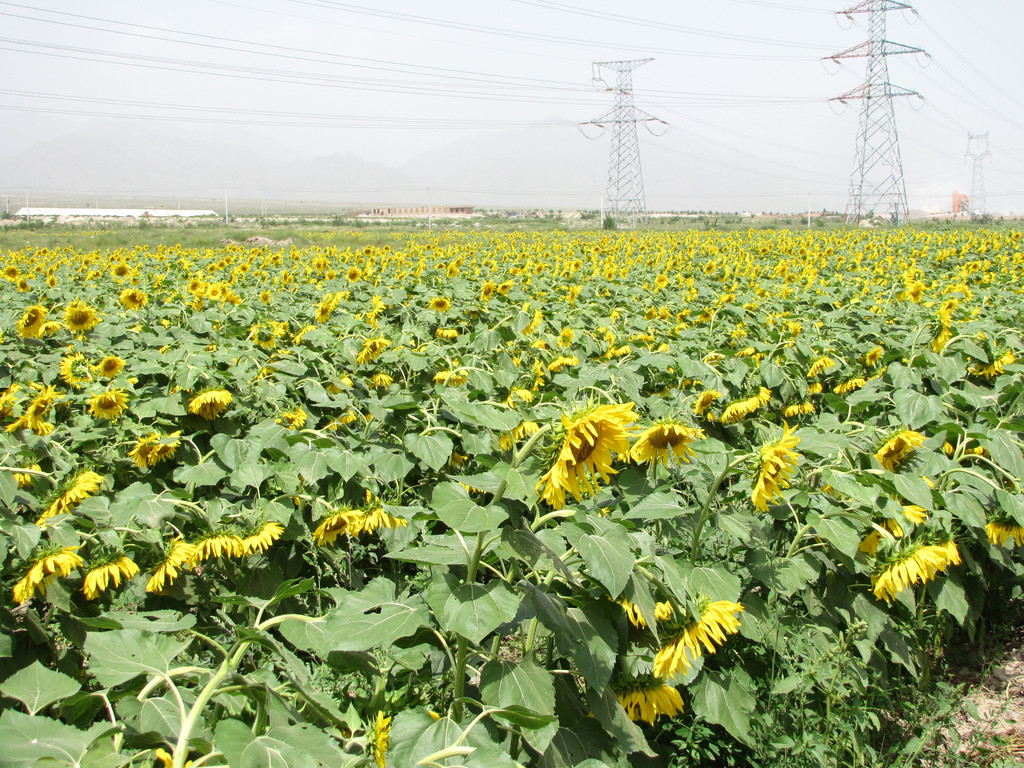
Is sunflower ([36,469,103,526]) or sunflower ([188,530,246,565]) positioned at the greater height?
sunflower ([36,469,103,526])

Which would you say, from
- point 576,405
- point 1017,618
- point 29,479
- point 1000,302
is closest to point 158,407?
point 29,479

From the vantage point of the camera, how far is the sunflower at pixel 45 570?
1.60 m

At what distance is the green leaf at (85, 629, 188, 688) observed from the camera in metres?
1.15

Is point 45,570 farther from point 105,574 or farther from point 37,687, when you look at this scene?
point 37,687

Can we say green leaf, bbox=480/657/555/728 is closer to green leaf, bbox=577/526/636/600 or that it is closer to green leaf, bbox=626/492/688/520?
green leaf, bbox=577/526/636/600

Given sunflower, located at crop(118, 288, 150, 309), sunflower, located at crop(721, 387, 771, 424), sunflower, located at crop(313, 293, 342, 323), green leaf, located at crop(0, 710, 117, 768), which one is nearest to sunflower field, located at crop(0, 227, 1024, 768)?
green leaf, located at crop(0, 710, 117, 768)

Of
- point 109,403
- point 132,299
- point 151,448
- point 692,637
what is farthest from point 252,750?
point 132,299

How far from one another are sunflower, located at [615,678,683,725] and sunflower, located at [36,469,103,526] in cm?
179

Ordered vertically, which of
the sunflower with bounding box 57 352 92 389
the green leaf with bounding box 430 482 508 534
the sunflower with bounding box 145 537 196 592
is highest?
the sunflower with bounding box 57 352 92 389

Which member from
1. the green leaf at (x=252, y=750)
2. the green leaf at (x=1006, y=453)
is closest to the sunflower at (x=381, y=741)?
the green leaf at (x=252, y=750)

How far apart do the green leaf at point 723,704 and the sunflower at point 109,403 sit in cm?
286

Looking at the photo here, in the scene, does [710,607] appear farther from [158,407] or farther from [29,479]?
[158,407]

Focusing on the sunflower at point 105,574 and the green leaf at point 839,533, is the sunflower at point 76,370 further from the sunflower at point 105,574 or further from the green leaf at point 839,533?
the green leaf at point 839,533

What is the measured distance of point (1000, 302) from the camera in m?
6.54
